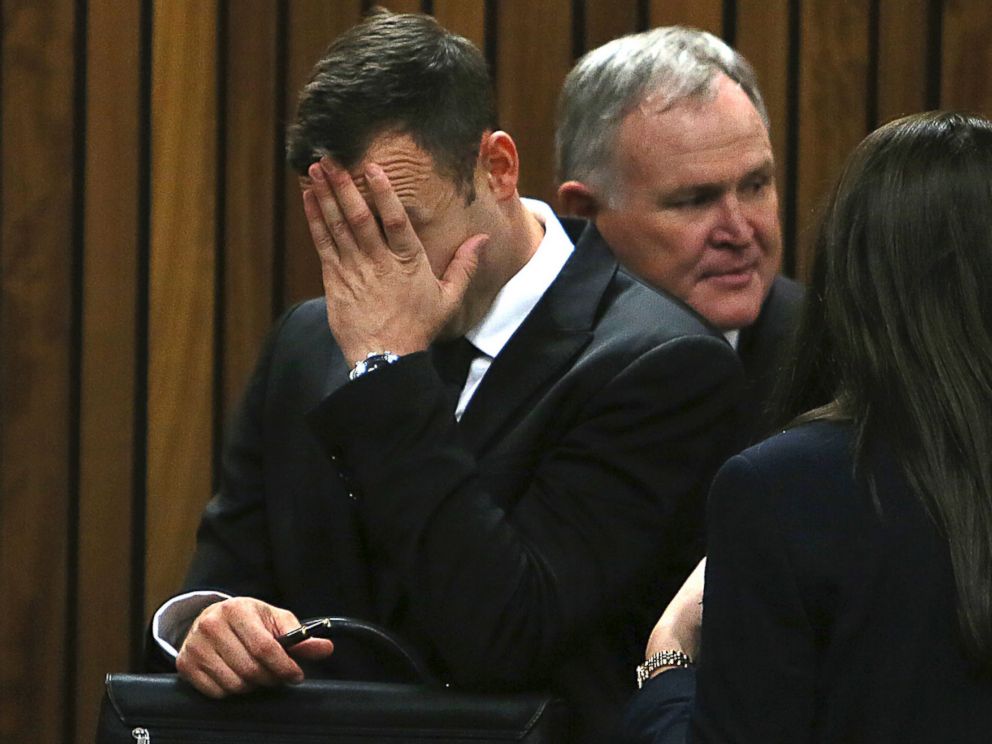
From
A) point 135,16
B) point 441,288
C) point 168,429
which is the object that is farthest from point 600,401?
point 135,16

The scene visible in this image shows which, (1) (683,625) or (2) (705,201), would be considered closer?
(1) (683,625)

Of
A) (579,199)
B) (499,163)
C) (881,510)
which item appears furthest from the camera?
(579,199)

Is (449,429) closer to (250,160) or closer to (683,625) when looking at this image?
(683,625)

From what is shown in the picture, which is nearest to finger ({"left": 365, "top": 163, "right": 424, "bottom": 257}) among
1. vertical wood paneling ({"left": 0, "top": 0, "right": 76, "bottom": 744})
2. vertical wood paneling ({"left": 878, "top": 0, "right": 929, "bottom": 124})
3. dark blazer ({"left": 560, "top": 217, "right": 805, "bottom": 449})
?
dark blazer ({"left": 560, "top": 217, "right": 805, "bottom": 449})

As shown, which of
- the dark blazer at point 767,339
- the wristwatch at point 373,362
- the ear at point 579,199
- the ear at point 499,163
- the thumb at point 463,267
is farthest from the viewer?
the ear at point 579,199

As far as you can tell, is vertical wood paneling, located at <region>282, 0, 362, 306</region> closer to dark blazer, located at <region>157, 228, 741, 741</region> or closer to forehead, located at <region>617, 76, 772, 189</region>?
forehead, located at <region>617, 76, 772, 189</region>

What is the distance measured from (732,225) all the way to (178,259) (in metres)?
1.03

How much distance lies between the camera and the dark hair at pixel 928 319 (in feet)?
4.15

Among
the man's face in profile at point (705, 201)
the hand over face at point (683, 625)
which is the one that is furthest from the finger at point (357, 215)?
the man's face in profile at point (705, 201)

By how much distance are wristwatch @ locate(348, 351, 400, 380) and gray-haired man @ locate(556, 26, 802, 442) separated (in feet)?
2.26

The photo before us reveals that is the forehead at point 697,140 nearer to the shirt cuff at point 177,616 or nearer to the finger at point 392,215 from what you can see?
the finger at point 392,215

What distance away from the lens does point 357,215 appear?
1905 mm

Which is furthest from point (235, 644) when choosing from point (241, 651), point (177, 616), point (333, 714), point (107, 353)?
point (107, 353)

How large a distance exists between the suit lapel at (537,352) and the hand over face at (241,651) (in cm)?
30
